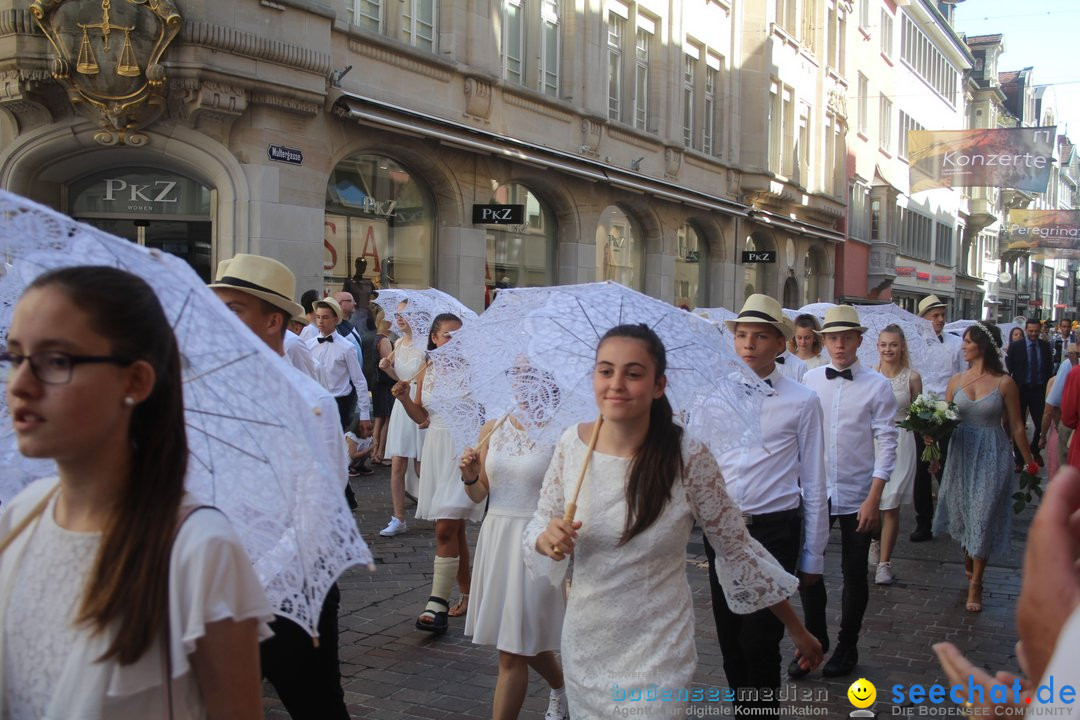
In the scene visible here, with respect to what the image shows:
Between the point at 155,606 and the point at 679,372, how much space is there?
99.6 inches

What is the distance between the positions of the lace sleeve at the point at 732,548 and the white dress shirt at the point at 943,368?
857 cm

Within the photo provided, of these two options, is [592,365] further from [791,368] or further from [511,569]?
[791,368]

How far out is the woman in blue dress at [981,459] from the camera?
304 inches

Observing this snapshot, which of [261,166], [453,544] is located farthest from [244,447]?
[261,166]

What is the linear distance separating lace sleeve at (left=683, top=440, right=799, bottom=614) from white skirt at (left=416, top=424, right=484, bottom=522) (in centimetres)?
253

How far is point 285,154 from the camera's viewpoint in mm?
14703

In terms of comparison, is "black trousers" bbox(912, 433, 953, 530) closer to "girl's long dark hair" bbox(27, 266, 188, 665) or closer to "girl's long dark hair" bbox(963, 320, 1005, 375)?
"girl's long dark hair" bbox(963, 320, 1005, 375)

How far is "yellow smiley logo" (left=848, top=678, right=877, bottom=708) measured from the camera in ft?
17.2

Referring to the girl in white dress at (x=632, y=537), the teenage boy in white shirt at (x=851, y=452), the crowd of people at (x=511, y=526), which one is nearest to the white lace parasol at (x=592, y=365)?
the crowd of people at (x=511, y=526)

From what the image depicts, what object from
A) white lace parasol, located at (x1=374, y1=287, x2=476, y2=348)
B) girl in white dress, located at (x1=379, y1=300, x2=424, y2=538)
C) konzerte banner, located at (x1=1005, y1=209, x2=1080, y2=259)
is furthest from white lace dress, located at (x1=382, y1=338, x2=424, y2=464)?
konzerte banner, located at (x1=1005, y1=209, x2=1080, y2=259)

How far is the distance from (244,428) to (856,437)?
459 centimetres

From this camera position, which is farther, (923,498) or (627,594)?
(923,498)

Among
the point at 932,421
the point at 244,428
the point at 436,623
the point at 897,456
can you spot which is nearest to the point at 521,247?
the point at 897,456

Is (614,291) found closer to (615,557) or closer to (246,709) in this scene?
(615,557)
